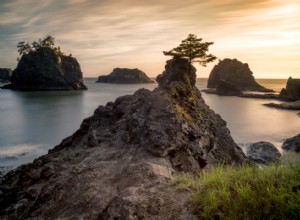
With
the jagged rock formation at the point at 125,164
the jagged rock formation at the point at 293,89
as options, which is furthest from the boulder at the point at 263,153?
the jagged rock formation at the point at 293,89

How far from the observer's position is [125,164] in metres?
9.62

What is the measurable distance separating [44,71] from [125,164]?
141442mm

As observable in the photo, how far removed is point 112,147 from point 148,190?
5.43 meters

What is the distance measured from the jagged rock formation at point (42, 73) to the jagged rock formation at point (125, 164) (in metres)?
132

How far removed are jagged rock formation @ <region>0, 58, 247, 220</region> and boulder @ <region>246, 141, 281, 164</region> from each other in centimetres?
901

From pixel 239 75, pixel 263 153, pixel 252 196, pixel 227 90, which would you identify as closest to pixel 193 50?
pixel 263 153

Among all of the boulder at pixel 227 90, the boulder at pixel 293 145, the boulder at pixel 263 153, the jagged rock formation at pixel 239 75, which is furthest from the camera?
the jagged rock formation at pixel 239 75

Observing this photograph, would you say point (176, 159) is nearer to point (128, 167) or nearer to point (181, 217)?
point (128, 167)

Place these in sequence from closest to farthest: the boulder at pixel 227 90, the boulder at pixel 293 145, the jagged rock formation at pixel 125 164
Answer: the jagged rock formation at pixel 125 164, the boulder at pixel 293 145, the boulder at pixel 227 90

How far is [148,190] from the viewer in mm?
6883

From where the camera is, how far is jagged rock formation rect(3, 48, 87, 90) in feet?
449

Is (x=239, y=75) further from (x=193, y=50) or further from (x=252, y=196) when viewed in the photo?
(x=252, y=196)

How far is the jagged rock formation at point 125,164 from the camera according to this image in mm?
6637

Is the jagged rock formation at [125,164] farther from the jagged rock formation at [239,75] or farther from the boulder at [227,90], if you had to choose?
the jagged rock formation at [239,75]
